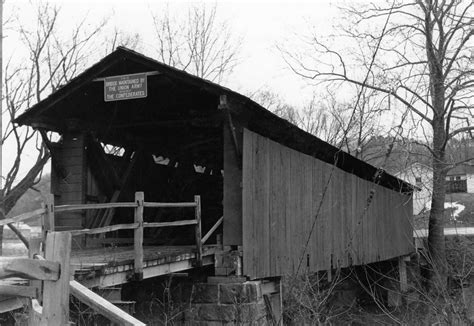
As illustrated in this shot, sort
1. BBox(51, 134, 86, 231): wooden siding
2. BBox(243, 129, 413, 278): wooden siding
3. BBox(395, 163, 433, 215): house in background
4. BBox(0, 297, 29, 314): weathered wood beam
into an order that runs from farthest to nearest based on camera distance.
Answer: BBox(395, 163, 433, 215): house in background
BBox(51, 134, 86, 231): wooden siding
BBox(243, 129, 413, 278): wooden siding
BBox(0, 297, 29, 314): weathered wood beam

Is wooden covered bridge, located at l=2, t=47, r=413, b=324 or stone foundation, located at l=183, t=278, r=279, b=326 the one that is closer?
wooden covered bridge, located at l=2, t=47, r=413, b=324

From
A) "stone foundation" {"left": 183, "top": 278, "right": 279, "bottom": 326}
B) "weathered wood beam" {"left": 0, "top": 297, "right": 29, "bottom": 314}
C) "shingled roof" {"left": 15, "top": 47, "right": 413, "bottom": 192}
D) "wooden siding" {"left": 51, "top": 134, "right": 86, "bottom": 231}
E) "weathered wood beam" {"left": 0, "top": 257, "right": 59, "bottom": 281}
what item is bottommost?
"stone foundation" {"left": 183, "top": 278, "right": 279, "bottom": 326}

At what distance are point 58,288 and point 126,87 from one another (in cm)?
616

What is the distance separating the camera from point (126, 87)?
902 cm

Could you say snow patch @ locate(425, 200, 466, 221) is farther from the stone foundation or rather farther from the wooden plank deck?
the wooden plank deck

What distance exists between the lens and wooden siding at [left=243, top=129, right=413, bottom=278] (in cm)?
931

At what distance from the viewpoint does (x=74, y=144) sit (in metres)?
10.5

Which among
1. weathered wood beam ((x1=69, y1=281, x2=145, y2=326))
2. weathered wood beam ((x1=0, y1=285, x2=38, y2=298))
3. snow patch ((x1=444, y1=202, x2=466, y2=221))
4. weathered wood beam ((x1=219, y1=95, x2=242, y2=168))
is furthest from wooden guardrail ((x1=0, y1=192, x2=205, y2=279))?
snow patch ((x1=444, y1=202, x2=466, y2=221))

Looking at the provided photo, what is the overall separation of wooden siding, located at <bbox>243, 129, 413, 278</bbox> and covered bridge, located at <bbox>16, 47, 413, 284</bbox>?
0.02 meters

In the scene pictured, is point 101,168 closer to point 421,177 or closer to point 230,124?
point 230,124

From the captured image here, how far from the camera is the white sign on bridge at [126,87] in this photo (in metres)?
8.91

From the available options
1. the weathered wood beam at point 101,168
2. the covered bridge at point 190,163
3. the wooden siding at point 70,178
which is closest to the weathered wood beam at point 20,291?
the covered bridge at point 190,163

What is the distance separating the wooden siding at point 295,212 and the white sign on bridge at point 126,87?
184cm

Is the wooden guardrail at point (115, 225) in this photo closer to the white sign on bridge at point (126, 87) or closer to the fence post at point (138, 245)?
the fence post at point (138, 245)
